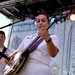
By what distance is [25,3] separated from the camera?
444 cm

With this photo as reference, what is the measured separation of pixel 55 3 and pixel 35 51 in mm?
2959

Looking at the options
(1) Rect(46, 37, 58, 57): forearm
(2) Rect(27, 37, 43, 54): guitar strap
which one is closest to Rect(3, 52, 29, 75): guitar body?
(2) Rect(27, 37, 43, 54): guitar strap

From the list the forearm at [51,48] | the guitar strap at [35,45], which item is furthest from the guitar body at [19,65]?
the forearm at [51,48]

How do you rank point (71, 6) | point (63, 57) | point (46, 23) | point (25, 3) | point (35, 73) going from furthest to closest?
point (25, 3) → point (71, 6) → point (63, 57) → point (46, 23) → point (35, 73)

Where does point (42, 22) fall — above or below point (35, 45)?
above

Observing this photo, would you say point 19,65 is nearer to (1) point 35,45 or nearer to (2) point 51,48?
(1) point 35,45

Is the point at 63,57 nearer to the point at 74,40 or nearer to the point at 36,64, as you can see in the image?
the point at 74,40

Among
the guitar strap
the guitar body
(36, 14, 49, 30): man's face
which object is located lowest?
the guitar body

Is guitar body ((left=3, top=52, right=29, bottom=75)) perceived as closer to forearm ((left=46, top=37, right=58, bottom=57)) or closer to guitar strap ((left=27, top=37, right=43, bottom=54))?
guitar strap ((left=27, top=37, right=43, bottom=54))

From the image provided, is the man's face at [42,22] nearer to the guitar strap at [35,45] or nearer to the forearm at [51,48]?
the guitar strap at [35,45]

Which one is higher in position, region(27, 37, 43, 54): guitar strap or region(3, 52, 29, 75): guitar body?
region(27, 37, 43, 54): guitar strap

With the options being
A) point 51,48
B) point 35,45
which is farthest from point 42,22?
point 51,48

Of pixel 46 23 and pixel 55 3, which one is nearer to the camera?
pixel 46 23

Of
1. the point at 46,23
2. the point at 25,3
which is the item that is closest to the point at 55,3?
the point at 25,3
